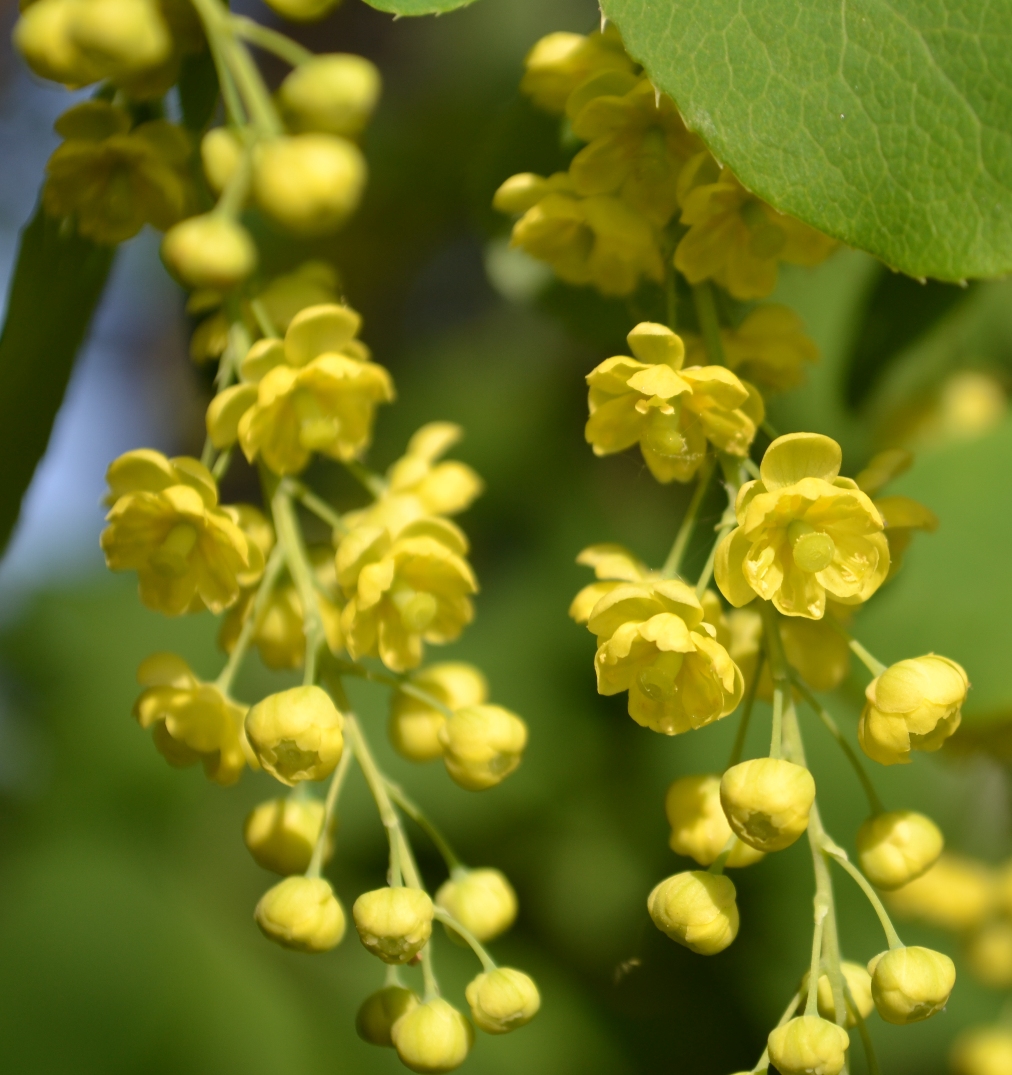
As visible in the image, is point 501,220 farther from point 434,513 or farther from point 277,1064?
point 277,1064

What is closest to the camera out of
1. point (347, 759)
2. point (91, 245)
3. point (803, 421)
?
point (347, 759)

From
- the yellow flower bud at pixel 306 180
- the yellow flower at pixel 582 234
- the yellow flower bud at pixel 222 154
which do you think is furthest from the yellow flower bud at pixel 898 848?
the yellow flower bud at pixel 222 154

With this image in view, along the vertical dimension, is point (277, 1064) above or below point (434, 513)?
below

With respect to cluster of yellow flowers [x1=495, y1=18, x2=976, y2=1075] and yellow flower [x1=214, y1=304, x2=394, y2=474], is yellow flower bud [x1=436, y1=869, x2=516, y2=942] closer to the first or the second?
cluster of yellow flowers [x1=495, y1=18, x2=976, y2=1075]

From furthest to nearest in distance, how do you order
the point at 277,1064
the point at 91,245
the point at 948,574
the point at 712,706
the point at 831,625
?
the point at 277,1064, the point at 948,574, the point at 91,245, the point at 831,625, the point at 712,706

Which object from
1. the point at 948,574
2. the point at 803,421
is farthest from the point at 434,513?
the point at 803,421

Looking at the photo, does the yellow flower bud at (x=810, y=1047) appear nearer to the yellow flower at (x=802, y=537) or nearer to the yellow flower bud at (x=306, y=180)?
the yellow flower at (x=802, y=537)

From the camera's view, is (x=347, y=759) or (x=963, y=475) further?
(x=963, y=475)
